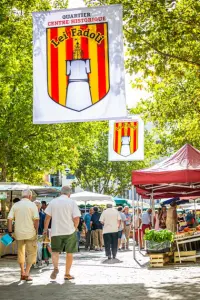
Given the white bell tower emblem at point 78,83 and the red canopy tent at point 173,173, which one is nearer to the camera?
the white bell tower emblem at point 78,83

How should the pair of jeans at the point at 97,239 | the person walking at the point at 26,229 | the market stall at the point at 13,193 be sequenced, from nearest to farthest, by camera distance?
the person walking at the point at 26,229
the market stall at the point at 13,193
the pair of jeans at the point at 97,239

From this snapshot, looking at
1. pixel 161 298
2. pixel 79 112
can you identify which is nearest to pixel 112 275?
pixel 79 112

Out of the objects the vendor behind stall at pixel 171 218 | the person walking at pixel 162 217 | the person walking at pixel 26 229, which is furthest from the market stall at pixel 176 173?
the person walking at pixel 162 217

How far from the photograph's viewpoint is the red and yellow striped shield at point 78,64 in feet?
46.2

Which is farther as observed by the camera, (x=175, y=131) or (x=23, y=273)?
(x=175, y=131)

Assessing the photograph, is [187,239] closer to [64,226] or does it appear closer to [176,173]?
[176,173]

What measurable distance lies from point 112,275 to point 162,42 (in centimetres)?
570

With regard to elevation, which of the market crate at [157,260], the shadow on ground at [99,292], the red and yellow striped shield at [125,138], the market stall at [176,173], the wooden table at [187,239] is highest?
the red and yellow striped shield at [125,138]

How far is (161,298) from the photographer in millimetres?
11070

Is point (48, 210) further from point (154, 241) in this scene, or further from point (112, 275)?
point (154, 241)

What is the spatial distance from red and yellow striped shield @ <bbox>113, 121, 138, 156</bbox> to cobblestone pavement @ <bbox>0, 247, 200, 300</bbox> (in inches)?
326

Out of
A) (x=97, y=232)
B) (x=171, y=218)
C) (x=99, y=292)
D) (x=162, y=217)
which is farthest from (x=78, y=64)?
(x=162, y=217)

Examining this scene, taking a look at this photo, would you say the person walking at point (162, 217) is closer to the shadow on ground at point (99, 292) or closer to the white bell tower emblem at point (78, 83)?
the white bell tower emblem at point (78, 83)

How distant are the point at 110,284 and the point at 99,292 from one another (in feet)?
4.81
